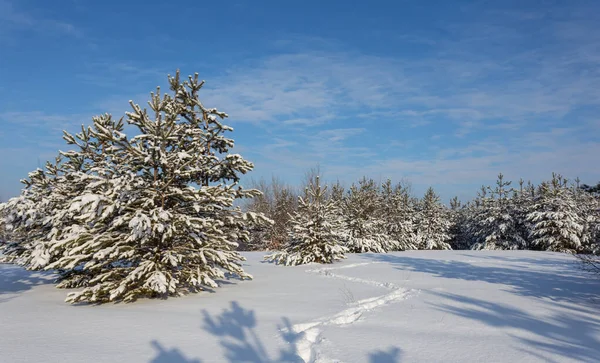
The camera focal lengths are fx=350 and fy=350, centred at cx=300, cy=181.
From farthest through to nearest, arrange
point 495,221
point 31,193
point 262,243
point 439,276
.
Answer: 1. point 262,243
2. point 495,221
3. point 439,276
4. point 31,193

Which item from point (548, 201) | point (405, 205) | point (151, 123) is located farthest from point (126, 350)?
point (405, 205)

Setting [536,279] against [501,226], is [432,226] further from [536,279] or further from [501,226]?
[536,279]

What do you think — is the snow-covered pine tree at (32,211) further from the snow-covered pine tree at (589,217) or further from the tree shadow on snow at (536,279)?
the snow-covered pine tree at (589,217)

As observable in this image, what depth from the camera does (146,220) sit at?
7301 mm

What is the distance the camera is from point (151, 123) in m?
8.36

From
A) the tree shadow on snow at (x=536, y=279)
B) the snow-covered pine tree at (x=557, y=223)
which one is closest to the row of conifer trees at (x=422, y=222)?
the snow-covered pine tree at (x=557, y=223)

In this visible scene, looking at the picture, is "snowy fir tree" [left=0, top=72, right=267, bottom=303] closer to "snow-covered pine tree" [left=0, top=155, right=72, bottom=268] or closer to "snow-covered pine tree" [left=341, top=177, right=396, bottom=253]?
"snow-covered pine tree" [left=0, top=155, right=72, bottom=268]

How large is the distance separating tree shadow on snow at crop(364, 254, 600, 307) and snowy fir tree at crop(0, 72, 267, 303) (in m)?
6.90

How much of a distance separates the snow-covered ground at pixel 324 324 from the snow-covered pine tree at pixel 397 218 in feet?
69.9

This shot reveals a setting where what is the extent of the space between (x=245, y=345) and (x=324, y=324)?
149cm

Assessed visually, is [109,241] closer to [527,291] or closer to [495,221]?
[527,291]

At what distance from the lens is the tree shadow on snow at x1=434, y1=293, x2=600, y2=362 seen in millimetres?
4543

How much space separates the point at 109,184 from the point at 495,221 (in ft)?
109

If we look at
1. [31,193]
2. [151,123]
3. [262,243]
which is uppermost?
[151,123]
